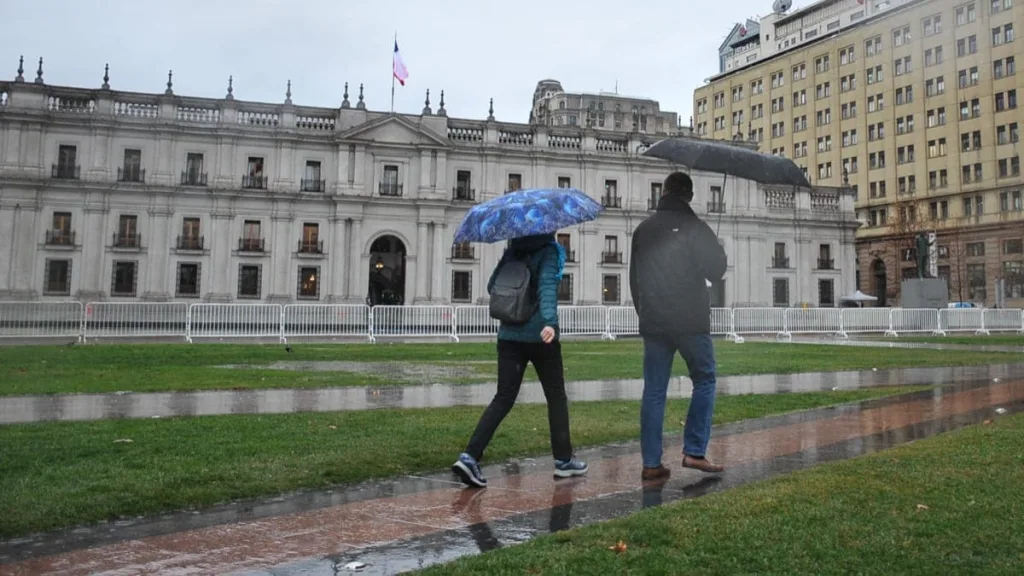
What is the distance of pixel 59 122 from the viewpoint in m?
39.8

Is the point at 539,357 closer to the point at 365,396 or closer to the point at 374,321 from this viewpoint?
the point at 365,396

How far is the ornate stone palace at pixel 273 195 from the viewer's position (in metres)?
39.4

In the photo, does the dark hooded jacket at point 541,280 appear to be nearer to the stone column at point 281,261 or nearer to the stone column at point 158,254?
the stone column at point 281,261

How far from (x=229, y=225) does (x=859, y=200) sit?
55.0 metres

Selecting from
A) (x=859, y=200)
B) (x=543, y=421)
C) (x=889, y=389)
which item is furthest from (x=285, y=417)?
(x=859, y=200)

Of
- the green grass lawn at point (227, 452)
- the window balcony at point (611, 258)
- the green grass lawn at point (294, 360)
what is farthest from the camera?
the window balcony at point (611, 258)

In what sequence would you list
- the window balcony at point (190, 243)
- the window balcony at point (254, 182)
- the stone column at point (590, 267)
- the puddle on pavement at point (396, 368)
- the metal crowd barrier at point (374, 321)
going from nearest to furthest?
the puddle on pavement at point (396, 368)
the metal crowd barrier at point (374, 321)
the window balcony at point (190, 243)
the window balcony at point (254, 182)
the stone column at point (590, 267)

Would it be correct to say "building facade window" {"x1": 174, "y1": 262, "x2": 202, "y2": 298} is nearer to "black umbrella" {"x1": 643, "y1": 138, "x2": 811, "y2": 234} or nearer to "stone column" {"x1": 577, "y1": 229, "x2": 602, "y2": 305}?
"stone column" {"x1": 577, "y1": 229, "x2": 602, "y2": 305}

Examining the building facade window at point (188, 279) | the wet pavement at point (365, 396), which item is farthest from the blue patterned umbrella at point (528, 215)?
the building facade window at point (188, 279)

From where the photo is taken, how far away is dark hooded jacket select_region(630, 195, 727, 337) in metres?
5.41

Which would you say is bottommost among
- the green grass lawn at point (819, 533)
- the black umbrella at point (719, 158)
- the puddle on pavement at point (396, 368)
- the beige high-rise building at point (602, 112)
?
the green grass lawn at point (819, 533)

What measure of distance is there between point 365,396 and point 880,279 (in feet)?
223

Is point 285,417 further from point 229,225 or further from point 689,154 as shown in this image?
point 229,225

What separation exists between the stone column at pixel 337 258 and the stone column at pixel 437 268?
5.00 m
